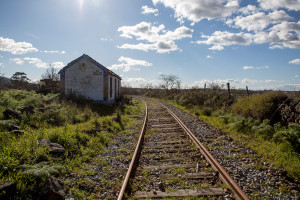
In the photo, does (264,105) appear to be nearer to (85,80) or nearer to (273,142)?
(273,142)

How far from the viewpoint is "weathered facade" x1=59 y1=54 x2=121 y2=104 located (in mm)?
17156

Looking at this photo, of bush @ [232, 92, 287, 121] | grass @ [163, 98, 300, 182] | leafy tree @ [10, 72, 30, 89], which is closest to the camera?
grass @ [163, 98, 300, 182]

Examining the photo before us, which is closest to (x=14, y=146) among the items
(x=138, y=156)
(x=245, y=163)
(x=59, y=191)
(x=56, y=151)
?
(x=56, y=151)

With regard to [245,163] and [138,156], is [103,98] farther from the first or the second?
[245,163]

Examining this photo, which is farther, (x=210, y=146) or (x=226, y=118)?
(x=226, y=118)

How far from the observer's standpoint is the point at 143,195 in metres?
3.29

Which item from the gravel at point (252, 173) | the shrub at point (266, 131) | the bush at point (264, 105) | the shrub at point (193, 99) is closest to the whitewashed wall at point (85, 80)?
the shrub at point (193, 99)

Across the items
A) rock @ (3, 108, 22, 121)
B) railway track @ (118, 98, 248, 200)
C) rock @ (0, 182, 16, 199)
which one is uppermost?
rock @ (3, 108, 22, 121)

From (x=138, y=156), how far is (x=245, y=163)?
275cm

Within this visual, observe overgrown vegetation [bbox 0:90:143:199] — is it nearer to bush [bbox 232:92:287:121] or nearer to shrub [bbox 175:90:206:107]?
bush [bbox 232:92:287:121]

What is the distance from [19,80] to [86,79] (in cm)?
2300

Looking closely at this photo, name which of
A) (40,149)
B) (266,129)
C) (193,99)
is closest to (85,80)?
(193,99)

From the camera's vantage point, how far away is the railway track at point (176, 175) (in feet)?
10.8

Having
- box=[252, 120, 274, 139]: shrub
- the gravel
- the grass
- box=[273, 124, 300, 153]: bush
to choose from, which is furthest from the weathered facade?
box=[273, 124, 300, 153]: bush
